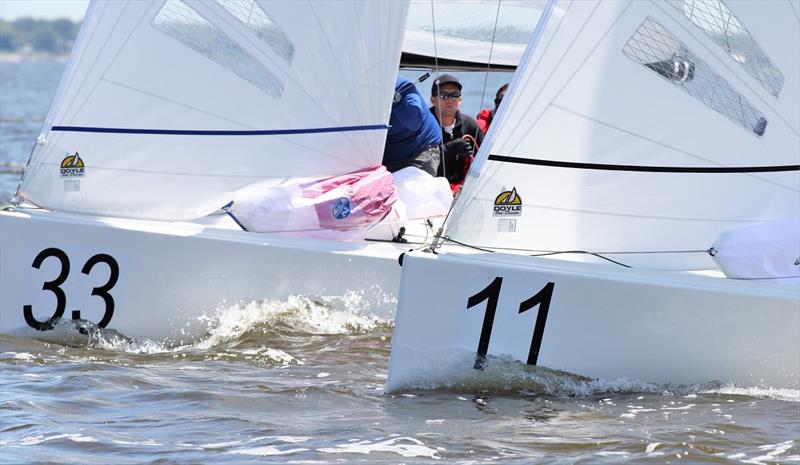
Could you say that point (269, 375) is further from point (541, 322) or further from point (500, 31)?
point (500, 31)

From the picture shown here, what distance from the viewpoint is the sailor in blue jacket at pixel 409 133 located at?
259 inches

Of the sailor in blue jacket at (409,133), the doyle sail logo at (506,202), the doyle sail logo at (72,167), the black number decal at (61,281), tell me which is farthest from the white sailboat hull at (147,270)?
the doyle sail logo at (506,202)

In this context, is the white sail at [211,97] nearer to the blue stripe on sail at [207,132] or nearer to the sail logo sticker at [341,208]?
the blue stripe on sail at [207,132]

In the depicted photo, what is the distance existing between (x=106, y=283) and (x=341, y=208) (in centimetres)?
106

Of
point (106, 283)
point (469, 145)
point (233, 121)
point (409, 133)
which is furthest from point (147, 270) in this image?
point (469, 145)

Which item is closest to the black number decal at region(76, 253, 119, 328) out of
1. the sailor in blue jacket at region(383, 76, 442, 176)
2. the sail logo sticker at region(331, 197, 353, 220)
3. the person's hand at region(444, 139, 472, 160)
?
the sail logo sticker at region(331, 197, 353, 220)

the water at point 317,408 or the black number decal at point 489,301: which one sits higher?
the black number decal at point 489,301

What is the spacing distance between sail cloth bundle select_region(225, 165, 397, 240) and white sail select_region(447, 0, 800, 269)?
1.20 m

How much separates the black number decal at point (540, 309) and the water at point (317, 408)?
0.34ft

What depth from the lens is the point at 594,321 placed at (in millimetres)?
4629

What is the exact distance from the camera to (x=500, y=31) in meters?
7.58

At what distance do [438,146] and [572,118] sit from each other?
209cm

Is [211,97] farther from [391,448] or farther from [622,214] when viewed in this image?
[391,448]

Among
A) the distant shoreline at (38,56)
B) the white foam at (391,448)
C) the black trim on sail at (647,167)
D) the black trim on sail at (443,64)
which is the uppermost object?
the distant shoreline at (38,56)
